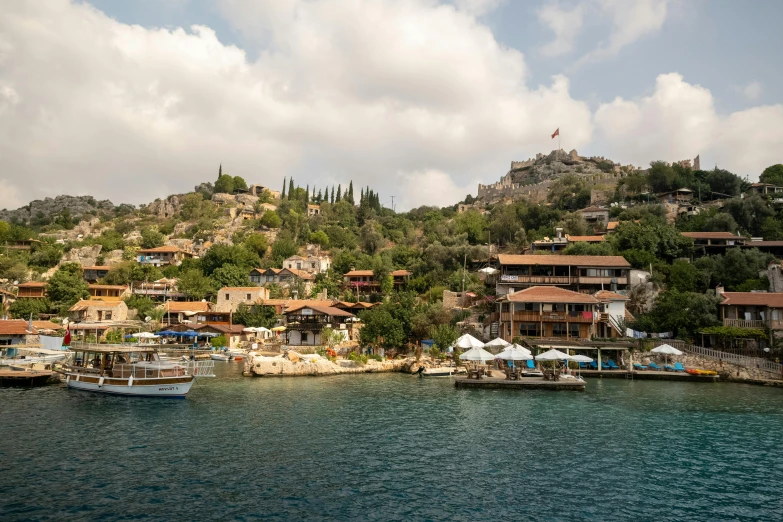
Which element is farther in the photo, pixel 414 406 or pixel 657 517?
pixel 414 406

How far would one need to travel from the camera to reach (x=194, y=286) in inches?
2844

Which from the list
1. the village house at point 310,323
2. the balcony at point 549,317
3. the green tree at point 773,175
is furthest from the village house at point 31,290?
the green tree at point 773,175

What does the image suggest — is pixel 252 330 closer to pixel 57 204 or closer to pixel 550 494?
pixel 550 494

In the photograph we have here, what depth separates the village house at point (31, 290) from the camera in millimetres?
66812

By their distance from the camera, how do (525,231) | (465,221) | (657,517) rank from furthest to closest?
(465,221) → (525,231) → (657,517)

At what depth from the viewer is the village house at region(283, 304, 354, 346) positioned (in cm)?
5344

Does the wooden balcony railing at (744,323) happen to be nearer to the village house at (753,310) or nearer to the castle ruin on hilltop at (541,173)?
the village house at (753,310)

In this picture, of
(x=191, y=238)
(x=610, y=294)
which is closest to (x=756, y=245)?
(x=610, y=294)

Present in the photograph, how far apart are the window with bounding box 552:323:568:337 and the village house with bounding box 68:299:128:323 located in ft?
179

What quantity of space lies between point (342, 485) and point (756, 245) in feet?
193

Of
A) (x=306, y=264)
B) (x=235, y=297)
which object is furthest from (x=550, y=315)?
(x=306, y=264)

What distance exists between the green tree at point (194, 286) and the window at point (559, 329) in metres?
50.6

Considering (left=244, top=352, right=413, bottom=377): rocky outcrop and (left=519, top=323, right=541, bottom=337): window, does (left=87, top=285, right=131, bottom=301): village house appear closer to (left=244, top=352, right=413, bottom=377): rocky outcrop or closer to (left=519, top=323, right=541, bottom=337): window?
(left=244, top=352, right=413, bottom=377): rocky outcrop

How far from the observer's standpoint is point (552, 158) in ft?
437
